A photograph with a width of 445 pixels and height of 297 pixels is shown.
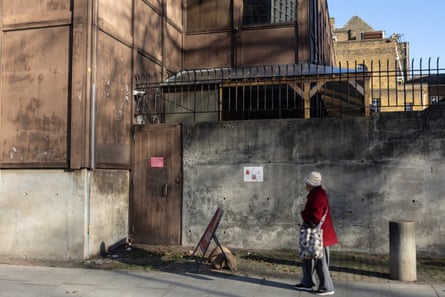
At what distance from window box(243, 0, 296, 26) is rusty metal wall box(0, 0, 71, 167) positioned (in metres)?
6.26

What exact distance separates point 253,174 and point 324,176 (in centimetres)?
155

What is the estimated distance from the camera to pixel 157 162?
34.3 feet

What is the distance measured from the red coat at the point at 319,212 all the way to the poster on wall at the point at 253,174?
325 cm

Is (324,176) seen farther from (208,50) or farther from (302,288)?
(208,50)

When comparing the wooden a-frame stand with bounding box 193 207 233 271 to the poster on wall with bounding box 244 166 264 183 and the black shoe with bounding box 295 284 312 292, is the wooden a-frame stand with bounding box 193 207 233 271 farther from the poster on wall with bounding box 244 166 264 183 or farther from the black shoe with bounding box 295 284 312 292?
the poster on wall with bounding box 244 166 264 183

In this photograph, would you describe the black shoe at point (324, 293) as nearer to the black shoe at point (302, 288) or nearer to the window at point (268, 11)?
the black shoe at point (302, 288)

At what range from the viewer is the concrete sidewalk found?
6.56 meters

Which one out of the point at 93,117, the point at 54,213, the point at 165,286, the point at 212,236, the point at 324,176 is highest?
the point at 93,117

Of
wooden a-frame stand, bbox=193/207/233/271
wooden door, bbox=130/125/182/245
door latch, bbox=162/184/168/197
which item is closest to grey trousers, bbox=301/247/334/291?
wooden a-frame stand, bbox=193/207/233/271

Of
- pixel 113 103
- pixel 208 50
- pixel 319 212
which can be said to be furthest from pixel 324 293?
pixel 208 50

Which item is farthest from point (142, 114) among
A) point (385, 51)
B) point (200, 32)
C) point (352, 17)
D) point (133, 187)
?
point (352, 17)

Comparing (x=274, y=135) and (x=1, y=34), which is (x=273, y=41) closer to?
(x=274, y=135)

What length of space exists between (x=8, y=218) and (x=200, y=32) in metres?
8.08

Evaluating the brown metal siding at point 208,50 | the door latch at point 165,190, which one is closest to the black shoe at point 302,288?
the door latch at point 165,190
